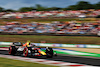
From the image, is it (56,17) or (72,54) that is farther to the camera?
(56,17)

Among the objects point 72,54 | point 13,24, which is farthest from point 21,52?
point 13,24

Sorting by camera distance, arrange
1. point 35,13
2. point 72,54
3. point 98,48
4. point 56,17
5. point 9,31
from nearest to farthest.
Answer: point 72,54 → point 98,48 → point 9,31 → point 56,17 → point 35,13

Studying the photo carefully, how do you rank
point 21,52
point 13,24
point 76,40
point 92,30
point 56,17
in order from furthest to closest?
point 56,17
point 13,24
point 92,30
point 76,40
point 21,52

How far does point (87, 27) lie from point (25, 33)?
12.3 m

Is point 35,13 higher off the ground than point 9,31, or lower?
higher

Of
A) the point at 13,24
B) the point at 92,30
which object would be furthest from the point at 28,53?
the point at 13,24

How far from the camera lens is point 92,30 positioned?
32.3 metres

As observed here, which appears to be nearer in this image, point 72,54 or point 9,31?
point 72,54

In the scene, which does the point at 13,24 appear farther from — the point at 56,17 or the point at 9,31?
the point at 56,17

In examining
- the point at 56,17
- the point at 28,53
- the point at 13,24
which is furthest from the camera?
the point at 56,17

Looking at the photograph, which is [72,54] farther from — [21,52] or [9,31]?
[9,31]

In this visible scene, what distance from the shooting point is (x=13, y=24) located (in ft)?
137

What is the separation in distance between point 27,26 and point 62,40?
13.8 meters

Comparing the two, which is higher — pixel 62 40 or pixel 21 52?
pixel 21 52
